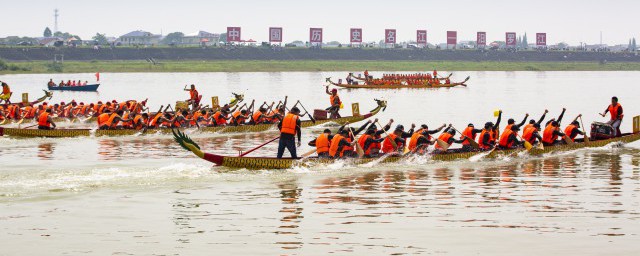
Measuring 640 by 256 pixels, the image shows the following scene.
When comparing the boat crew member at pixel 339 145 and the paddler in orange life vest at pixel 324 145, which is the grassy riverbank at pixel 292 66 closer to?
the paddler in orange life vest at pixel 324 145

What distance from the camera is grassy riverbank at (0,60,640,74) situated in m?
126

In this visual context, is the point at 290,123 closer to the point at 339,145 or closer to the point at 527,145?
the point at 339,145

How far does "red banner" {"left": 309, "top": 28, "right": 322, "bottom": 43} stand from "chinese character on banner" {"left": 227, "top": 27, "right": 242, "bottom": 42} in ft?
45.9

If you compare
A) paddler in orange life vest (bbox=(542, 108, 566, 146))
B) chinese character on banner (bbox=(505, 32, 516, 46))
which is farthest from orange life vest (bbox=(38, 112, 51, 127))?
chinese character on banner (bbox=(505, 32, 516, 46))

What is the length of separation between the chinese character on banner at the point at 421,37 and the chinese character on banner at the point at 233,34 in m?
37.1

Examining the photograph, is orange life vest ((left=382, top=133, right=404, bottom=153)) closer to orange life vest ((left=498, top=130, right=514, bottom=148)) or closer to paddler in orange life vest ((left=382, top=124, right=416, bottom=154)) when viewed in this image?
paddler in orange life vest ((left=382, top=124, right=416, bottom=154))

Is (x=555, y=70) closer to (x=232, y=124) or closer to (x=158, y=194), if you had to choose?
(x=232, y=124)

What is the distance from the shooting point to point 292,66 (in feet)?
475

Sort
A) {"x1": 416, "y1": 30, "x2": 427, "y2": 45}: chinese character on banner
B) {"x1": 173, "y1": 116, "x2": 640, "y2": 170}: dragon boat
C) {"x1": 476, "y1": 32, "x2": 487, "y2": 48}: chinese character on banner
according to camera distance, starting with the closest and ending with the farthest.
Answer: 1. {"x1": 173, "y1": 116, "x2": 640, "y2": 170}: dragon boat
2. {"x1": 416, "y1": 30, "x2": 427, "y2": 45}: chinese character on banner
3. {"x1": 476, "y1": 32, "x2": 487, "y2": 48}: chinese character on banner

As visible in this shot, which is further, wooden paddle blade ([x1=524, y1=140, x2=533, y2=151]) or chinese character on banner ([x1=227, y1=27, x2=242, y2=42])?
chinese character on banner ([x1=227, y1=27, x2=242, y2=42])

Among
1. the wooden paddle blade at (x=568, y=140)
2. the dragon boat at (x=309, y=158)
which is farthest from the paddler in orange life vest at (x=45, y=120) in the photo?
the wooden paddle blade at (x=568, y=140)

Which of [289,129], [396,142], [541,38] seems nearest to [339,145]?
[289,129]

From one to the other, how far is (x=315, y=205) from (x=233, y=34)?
144 m

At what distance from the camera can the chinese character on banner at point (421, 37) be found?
17938 cm
